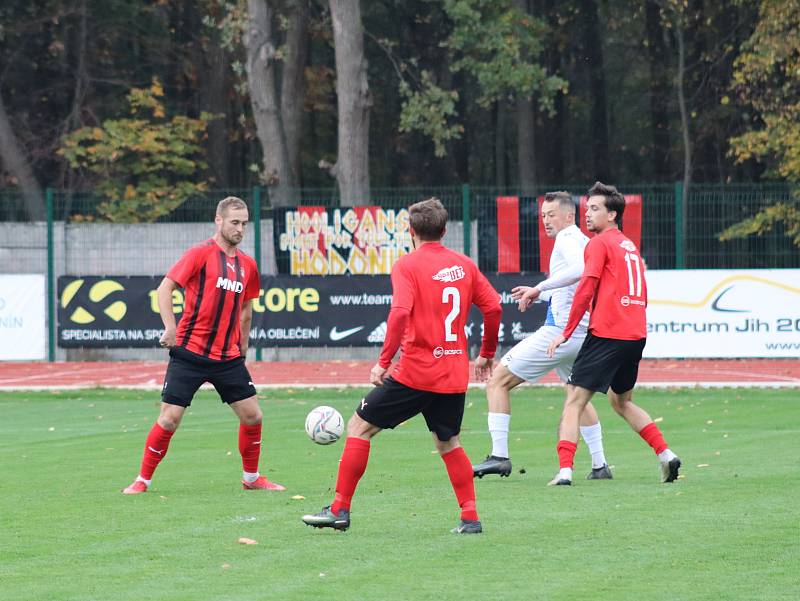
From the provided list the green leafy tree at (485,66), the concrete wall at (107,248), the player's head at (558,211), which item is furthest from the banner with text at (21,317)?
the player's head at (558,211)

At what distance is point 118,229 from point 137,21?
18.3m

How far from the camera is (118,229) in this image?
2470cm

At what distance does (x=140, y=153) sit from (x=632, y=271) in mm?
30099

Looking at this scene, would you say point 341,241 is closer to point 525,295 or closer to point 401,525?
point 525,295

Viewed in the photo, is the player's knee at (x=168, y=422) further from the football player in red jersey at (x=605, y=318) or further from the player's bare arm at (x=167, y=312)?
the football player in red jersey at (x=605, y=318)

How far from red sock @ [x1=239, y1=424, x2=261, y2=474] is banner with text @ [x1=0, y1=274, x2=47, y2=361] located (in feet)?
47.3

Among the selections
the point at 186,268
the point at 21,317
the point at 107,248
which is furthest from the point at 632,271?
the point at 107,248

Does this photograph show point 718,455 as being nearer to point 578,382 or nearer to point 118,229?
point 578,382

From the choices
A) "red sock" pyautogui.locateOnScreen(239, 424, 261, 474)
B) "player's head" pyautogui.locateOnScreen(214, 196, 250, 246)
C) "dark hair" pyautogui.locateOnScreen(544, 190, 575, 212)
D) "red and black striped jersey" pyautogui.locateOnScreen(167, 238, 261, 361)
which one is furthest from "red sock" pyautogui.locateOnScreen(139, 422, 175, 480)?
"dark hair" pyautogui.locateOnScreen(544, 190, 575, 212)

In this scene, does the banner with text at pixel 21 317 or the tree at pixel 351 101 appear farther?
the tree at pixel 351 101

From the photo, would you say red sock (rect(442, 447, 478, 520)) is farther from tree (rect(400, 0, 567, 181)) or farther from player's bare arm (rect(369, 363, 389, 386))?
tree (rect(400, 0, 567, 181))

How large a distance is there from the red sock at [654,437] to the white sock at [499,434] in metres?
1.01

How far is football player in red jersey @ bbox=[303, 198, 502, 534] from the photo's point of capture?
7.55 metres

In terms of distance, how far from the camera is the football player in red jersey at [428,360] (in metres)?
7.55
